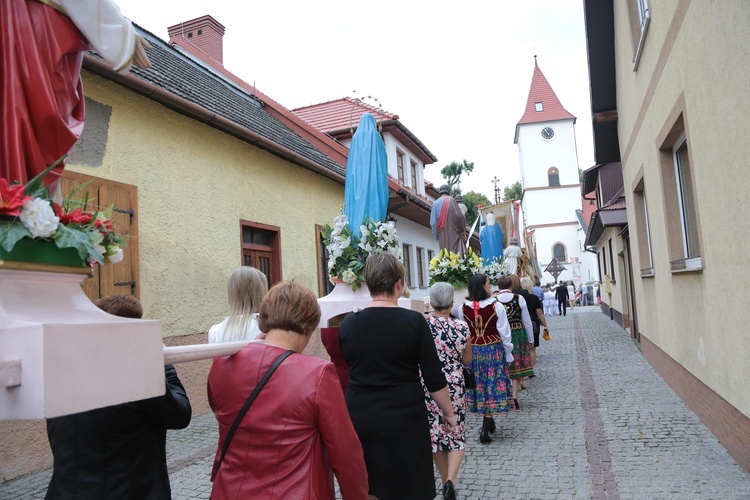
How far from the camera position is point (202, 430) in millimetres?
6809

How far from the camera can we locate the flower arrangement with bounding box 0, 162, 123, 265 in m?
1.57

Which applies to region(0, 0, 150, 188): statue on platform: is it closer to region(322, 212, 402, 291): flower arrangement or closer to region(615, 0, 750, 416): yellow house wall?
region(322, 212, 402, 291): flower arrangement

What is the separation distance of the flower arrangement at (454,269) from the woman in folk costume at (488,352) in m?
1.61

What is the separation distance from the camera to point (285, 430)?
1968 mm

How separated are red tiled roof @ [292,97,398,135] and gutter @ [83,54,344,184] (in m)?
6.84

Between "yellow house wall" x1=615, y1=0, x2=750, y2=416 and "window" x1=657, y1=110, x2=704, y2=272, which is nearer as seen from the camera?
"yellow house wall" x1=615, y1=0, x2=750, y2=416

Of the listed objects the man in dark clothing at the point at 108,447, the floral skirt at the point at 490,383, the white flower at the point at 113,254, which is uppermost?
the white flower at the point at 113,254

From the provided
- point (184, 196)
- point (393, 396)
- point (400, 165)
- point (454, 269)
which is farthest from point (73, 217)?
A: point (400, 165)

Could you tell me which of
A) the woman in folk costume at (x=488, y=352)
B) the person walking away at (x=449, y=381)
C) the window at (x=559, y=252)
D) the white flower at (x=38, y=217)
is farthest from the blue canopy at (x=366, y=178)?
the window at (x=559, y=252)

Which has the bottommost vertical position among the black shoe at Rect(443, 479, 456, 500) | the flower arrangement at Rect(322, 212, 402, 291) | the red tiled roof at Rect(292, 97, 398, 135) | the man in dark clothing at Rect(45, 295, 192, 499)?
the black shoe at Rect(443, 479, 456, 500)

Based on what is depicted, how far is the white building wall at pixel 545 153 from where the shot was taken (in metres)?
56.3

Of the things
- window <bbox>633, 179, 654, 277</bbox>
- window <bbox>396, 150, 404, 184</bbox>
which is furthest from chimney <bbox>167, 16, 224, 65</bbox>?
window <bbox>633, 179, 654, 277</bbox>

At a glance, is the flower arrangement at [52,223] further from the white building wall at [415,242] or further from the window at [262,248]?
the white building wall at [415,242]

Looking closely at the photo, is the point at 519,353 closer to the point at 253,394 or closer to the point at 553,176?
the point at 253,394
